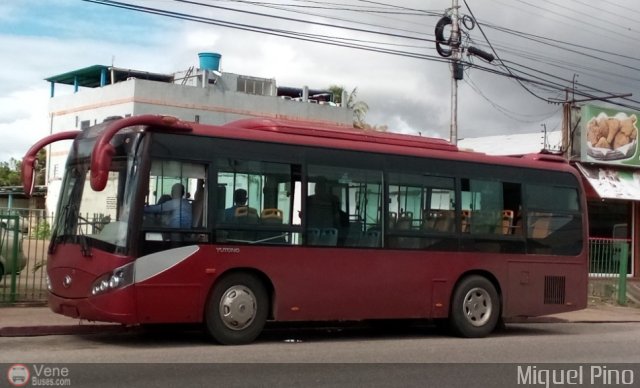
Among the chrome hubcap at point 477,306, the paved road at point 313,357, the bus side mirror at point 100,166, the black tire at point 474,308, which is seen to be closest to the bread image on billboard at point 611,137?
the paved road at point 313,357

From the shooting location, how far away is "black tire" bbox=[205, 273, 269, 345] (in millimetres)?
10609

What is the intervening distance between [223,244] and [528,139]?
1885 centimetres

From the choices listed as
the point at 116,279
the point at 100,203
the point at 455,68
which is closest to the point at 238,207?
the point at 100,203

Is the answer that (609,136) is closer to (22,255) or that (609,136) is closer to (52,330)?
(22,255)

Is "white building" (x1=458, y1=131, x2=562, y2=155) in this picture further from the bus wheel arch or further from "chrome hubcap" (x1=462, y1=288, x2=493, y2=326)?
the bus wheel arch

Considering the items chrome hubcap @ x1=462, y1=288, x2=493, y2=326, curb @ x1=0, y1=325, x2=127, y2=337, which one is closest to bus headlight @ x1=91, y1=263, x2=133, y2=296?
curb @ x1=0, y1=325, x2=127, y2=337

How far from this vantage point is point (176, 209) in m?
10.4

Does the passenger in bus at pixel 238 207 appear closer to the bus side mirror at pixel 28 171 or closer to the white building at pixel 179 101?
the bus side mirror at pixel 28 171

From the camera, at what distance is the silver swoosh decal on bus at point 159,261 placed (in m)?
9.95

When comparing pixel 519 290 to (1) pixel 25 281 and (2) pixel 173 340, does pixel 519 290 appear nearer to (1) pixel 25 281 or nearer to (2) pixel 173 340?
(2) pixel 173 340

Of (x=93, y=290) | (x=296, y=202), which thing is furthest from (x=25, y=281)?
(x=296, y=202)

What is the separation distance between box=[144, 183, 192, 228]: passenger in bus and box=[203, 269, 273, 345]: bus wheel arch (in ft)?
3.11

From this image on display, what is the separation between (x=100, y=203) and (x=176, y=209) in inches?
39.1

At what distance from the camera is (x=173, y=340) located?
1132 cm
